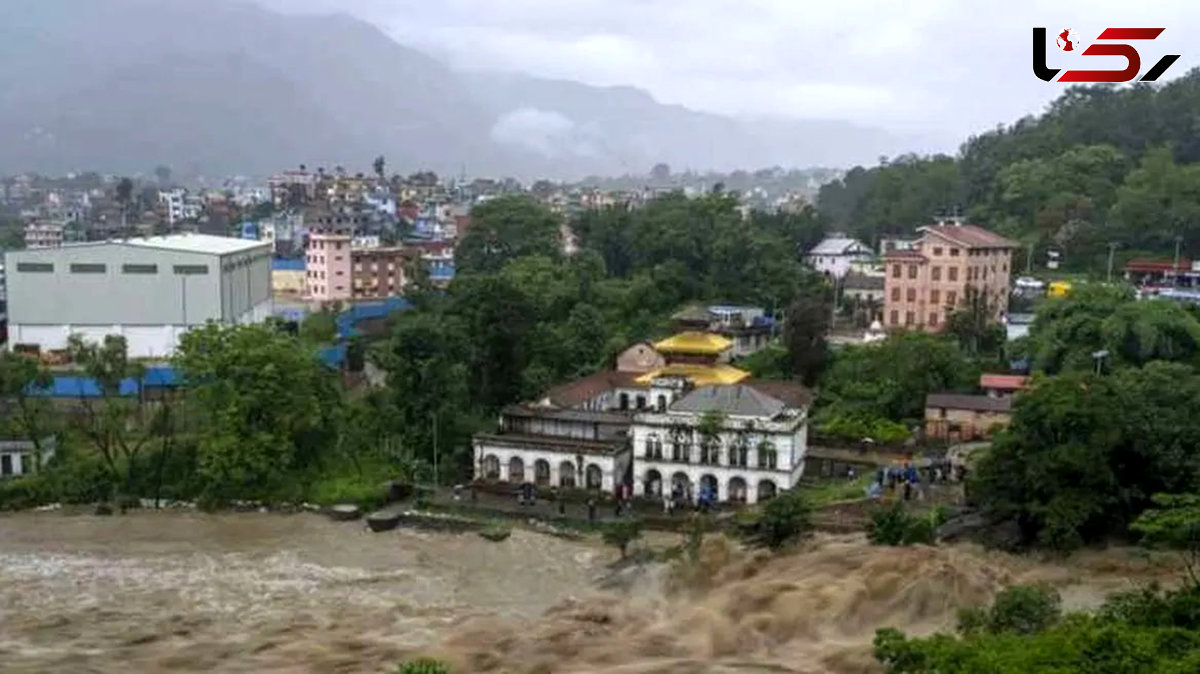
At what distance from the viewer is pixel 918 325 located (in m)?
50.4

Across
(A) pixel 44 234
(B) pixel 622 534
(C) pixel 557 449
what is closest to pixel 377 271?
(C) pixel 557 449

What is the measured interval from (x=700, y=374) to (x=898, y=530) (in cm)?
1247

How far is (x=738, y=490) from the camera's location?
33.5m

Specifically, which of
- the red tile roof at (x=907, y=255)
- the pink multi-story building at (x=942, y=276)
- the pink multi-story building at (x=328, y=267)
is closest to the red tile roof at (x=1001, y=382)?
the pink multi-story building at (x=942, y=276)

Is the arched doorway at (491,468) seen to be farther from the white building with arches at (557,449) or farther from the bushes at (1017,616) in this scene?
the bushes at (1017,616)

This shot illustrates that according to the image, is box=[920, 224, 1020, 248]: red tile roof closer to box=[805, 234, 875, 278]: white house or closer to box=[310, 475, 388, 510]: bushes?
box=[805, 234, 875, 278]: white house

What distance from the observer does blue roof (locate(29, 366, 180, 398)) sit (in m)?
43.5

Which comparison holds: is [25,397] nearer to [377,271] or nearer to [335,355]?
[335,355]

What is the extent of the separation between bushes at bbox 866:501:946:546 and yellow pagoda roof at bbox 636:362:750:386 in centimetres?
977

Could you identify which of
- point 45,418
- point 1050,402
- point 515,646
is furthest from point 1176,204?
point 45,418

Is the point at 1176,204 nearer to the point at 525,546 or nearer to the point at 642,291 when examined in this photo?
Result: the point at 642,291

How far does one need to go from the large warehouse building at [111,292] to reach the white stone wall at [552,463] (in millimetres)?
19840

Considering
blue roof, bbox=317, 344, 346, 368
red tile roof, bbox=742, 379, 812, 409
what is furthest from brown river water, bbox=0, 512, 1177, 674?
blue roof, bbox=317, 344, 346, 368

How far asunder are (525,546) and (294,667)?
31.3 feet
